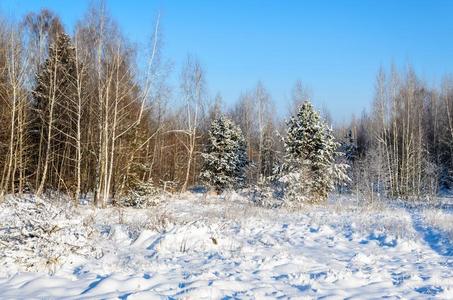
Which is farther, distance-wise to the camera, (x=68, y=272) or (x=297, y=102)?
(x=297, y=102)

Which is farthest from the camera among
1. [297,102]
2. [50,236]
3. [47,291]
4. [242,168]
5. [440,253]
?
[297,102]

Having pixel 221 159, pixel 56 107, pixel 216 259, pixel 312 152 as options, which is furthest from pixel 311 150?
pixel 216 259

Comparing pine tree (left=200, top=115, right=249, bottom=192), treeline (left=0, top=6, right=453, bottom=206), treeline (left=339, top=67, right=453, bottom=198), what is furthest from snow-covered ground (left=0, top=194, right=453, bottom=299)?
pine tree (left=200, top=115, right=249, bottom=192)

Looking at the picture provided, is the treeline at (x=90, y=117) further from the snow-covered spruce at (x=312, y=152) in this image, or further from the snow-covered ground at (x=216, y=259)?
the snow-covered ground at (x=216, y=259)

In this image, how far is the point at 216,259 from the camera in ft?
26.3

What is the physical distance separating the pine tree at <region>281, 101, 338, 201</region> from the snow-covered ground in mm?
9869

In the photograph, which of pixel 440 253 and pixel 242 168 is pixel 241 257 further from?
pixel 242 168

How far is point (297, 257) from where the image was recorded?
8.12 meters

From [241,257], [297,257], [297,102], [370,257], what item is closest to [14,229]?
[241,257]

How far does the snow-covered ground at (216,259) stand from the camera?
5945mm

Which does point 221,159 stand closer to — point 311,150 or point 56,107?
point 311,150

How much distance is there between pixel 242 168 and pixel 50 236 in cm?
2547

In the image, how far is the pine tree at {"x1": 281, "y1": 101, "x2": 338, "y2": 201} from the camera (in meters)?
21.8

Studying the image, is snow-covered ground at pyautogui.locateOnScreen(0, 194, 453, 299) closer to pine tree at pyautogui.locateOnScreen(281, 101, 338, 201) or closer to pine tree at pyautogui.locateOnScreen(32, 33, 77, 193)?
pine tree at pyautogui.locateOnScreen(281, 101, 338, 201)
